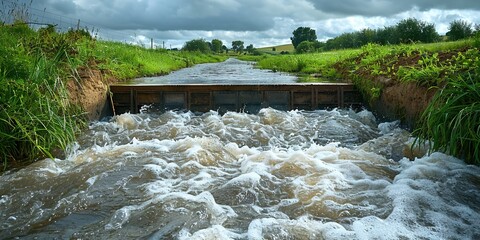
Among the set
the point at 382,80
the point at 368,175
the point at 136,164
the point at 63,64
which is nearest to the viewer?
the point at 368,175

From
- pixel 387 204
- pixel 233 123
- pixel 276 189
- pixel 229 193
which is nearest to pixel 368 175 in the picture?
pixel 387 204

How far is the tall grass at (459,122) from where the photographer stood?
5297 millimetres

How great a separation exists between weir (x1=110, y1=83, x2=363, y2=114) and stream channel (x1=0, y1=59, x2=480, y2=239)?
2957mm

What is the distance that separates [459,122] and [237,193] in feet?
9.44

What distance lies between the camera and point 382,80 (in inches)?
394

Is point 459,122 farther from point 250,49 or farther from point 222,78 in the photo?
point 250,49

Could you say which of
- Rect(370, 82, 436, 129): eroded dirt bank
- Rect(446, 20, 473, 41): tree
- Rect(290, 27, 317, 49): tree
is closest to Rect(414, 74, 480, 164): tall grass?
Rect(370, 82, 436, 129): eroded dirt bank

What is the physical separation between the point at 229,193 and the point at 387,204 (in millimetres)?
1737

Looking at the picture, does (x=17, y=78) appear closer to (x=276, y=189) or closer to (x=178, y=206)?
(x=178, y=206)

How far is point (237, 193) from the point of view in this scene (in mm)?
4898

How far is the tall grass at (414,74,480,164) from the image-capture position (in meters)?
5.30

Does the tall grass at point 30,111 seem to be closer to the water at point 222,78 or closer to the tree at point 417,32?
the water at point 222,78

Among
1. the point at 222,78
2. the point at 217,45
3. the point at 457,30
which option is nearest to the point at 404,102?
the point at 222,78

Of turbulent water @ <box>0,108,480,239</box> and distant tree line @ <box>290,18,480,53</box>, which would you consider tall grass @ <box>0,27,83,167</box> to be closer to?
turbulent water @ <box>0,108,480,239</box>
